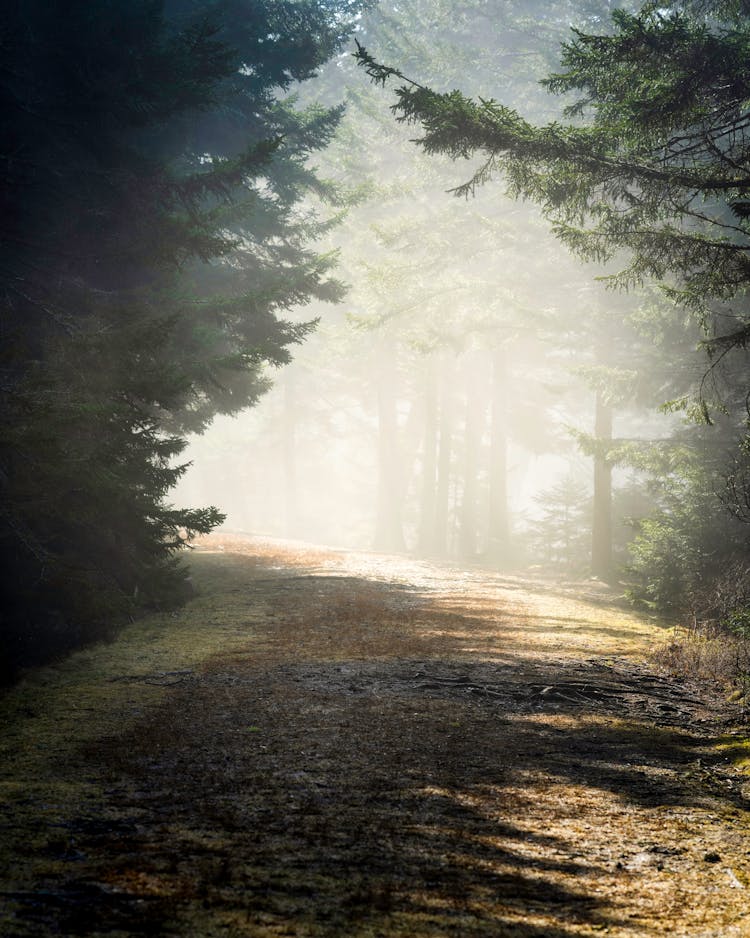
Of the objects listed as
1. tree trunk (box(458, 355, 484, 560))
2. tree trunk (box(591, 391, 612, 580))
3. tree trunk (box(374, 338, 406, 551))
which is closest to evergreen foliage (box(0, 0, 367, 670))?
tree trunk (box(591, 391, 612, 580))

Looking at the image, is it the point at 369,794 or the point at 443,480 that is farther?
the point at 443,480

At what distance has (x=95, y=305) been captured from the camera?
33.8 ft

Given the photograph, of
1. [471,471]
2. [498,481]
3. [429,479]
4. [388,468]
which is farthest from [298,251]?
[388,468]

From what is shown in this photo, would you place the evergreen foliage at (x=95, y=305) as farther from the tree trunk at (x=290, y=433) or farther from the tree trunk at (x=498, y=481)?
the tree trunk at (x=290, y=433)

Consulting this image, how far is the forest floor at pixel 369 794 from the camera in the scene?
112 inches

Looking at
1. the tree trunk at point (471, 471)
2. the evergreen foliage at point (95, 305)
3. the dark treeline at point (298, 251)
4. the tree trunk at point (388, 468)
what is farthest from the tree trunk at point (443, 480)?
the evergreen foliage at point (95, 305)

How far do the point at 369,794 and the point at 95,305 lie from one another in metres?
9.12

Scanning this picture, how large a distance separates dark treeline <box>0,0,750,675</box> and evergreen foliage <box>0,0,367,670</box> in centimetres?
4

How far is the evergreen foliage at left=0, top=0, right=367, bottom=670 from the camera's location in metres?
7.48

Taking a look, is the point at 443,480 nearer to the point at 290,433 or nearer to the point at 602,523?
the point at 602,523

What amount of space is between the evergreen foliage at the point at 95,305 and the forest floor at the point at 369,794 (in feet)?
5.29

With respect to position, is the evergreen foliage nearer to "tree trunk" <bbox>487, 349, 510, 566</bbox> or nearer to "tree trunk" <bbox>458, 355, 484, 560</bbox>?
"tree trunk" <bbox>487, 349, 510, 566</bbox>

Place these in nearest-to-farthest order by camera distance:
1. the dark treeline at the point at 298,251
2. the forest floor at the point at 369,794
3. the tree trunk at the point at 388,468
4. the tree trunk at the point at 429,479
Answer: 1. the forest floor at the point at 369,794
2. the dark treeline at the point at 298,251
3. the tree trunk at the point at 429,479
4. the tree trunk at the point at 388,468

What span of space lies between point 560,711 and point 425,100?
292 inches
